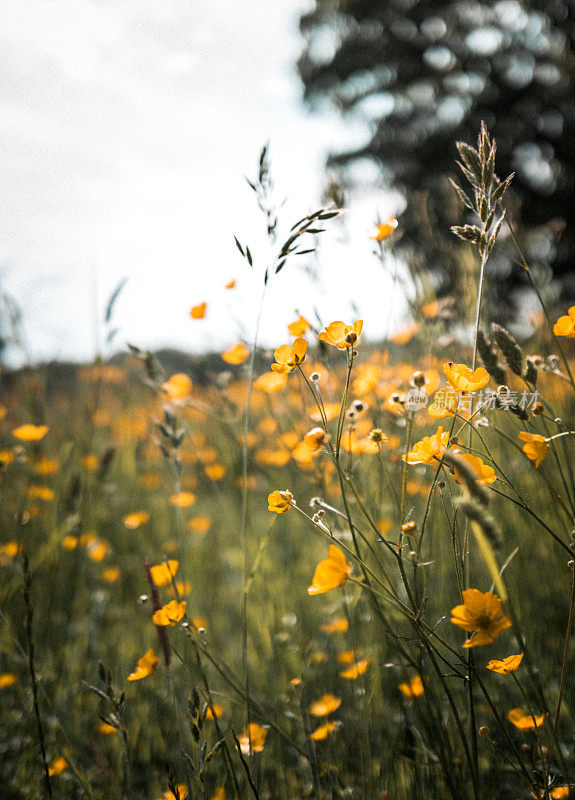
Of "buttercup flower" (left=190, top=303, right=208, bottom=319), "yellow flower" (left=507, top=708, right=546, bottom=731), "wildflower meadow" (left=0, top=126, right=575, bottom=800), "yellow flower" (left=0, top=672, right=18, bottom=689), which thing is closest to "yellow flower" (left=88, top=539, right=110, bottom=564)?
"wildflower meadow" (left=0, top=126, right=575, bottom=800)

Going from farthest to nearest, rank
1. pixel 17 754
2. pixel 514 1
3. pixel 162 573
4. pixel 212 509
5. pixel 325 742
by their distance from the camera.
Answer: pixel 514 1, pixel 212 509, pixel 17 754, pixel 325 742, pixel 162 573

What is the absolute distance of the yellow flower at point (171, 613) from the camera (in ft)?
2.58

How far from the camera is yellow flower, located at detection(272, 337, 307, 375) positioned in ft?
2.46

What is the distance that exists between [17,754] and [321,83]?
12.7 m

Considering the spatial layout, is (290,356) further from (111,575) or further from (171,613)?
(111,575)

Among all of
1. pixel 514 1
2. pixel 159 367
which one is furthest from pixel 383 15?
pixel 159 367

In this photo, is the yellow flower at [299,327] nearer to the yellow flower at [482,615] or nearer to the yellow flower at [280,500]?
the yellow flower at [280,500]

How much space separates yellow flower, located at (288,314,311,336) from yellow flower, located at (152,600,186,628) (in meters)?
0.64

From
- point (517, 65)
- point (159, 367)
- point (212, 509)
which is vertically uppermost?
point (517, 65)

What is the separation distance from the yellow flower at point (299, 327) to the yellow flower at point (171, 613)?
0.64 meters

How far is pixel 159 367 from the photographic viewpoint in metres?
1.23

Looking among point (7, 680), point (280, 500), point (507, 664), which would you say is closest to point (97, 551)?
point (7, 680)

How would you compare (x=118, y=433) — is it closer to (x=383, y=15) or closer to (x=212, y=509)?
(x=212, y=509)

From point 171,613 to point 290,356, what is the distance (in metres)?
Answer: 0.46
